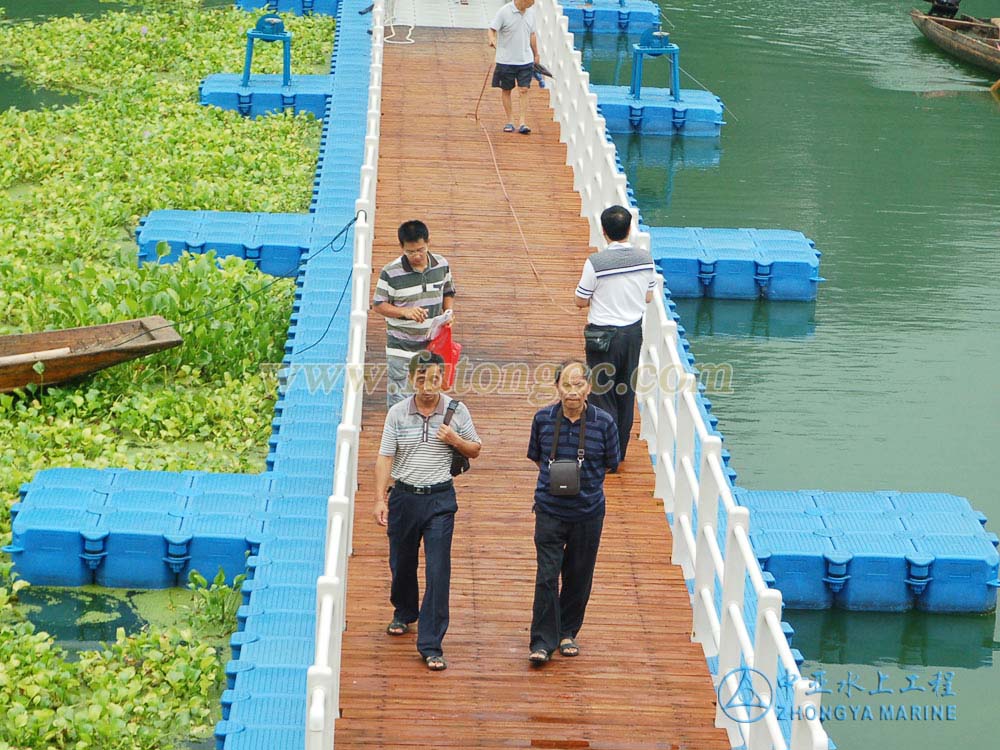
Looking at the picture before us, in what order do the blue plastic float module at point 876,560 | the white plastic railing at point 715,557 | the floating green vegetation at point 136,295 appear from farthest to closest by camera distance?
the blue plastic float module at point 876,560 → the floating green vegetation at point 136,295 → the white plastic railing at point 715,557

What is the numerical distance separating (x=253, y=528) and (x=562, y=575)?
124 inches

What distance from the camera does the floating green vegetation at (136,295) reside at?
9.20 meters

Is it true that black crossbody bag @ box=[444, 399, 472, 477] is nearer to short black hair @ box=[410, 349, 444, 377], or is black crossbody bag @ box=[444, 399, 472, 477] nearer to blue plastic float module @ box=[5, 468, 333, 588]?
short black hair @ box=[410, 349, 444, 377]

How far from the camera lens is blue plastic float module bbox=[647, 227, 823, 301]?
644 inches

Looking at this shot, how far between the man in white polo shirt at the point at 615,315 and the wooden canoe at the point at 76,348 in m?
4.62

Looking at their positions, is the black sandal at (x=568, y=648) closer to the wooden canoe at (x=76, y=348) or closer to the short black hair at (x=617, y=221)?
the short black hair at (x=617, y=221)

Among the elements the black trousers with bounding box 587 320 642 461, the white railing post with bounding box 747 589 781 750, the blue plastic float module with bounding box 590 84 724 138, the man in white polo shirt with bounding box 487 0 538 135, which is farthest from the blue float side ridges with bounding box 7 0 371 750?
the blue plastic float module with bounding box 590 84 724 138

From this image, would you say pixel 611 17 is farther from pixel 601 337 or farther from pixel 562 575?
pixel 562 575

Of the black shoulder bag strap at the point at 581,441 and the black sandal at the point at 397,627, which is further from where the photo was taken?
the black sandal at the point at 397,627

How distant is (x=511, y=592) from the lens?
872cm

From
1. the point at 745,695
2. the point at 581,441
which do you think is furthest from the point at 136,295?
the point at 745,695

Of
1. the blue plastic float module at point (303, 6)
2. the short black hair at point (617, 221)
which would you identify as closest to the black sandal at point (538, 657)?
the short black hair at point (617, 221)

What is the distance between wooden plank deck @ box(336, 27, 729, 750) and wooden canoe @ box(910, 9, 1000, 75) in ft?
45.3

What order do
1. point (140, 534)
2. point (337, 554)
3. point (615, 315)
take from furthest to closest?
1. point (140, 534)
2. point (615, 315)
3. point (337, 554)
